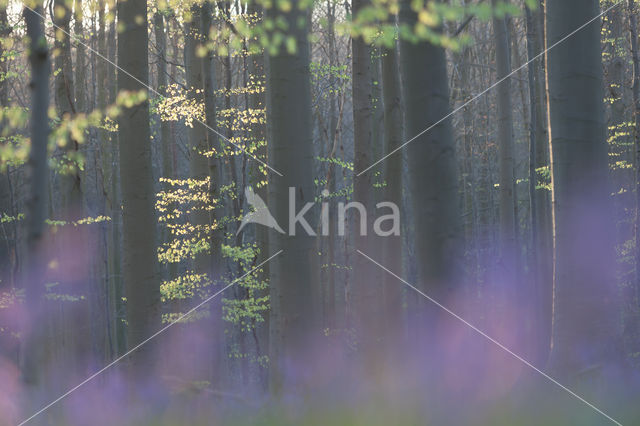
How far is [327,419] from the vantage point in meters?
5.93

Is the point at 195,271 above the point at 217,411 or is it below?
above

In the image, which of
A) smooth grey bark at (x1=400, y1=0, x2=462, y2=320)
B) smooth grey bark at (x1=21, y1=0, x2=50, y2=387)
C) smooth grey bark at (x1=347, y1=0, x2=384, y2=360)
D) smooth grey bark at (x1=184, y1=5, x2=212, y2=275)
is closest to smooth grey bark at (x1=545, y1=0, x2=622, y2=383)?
smooth grey bark at (x1=400, y1=0, x2=462, y2=320)

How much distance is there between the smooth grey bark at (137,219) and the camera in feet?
24.1

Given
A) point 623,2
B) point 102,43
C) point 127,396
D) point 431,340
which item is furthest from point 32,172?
point 102,43

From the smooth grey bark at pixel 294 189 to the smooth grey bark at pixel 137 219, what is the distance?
216cm

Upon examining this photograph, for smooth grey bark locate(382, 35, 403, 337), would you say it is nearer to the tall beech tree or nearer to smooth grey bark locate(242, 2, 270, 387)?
smooth grey bark locate(242, 2, 270, 387)

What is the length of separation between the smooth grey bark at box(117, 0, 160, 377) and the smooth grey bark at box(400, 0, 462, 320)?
390 cm

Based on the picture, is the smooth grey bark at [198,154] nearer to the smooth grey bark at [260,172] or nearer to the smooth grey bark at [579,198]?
the smooth grey bark at [260,172]

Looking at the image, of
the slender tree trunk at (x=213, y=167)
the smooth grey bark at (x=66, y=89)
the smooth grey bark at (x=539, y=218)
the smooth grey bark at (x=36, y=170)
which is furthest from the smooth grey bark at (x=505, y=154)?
the smooth grey bark at (x=36, y=170)

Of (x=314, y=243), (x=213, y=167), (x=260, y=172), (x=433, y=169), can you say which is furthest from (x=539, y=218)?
(x=433, y=169)

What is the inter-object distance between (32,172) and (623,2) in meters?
14.2

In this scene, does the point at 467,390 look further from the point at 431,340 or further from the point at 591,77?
the point at 591,77

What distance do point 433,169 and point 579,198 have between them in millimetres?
1343

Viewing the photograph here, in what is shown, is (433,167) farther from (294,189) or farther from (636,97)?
(636,97)
